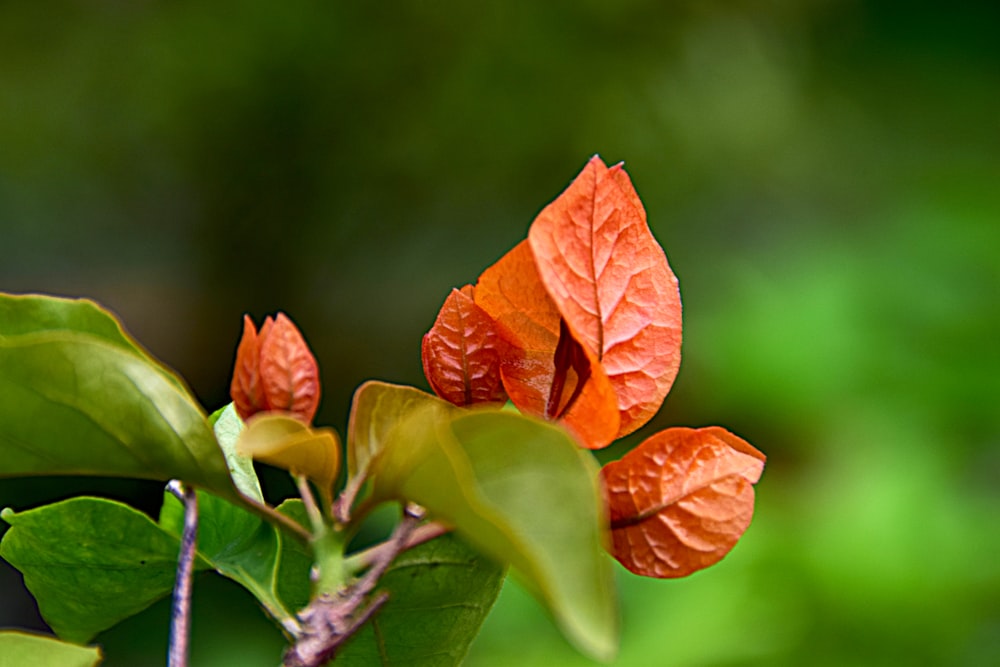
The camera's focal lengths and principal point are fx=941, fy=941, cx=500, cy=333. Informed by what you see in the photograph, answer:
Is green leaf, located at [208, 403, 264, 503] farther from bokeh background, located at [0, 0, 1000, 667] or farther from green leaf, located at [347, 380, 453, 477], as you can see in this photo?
bokeh background, located at [0, 0, 1000, 667]

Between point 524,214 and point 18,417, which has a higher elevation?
point 18,417

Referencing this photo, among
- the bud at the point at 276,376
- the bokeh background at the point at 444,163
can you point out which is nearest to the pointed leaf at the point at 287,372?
the bud at the point at 276,376

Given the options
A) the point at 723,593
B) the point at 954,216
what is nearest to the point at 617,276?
the point at 723,593

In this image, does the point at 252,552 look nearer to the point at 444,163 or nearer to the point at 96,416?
the point at 96,416

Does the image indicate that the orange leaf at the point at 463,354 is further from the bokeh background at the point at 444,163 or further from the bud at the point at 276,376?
the bokeh background at the point at 444,163

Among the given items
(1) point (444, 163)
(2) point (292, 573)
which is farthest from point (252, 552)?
(1) point (444, 163)

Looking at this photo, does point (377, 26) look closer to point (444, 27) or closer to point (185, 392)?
point (444, 27)

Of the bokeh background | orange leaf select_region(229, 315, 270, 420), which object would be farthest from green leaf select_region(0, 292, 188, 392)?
the bokeh background
